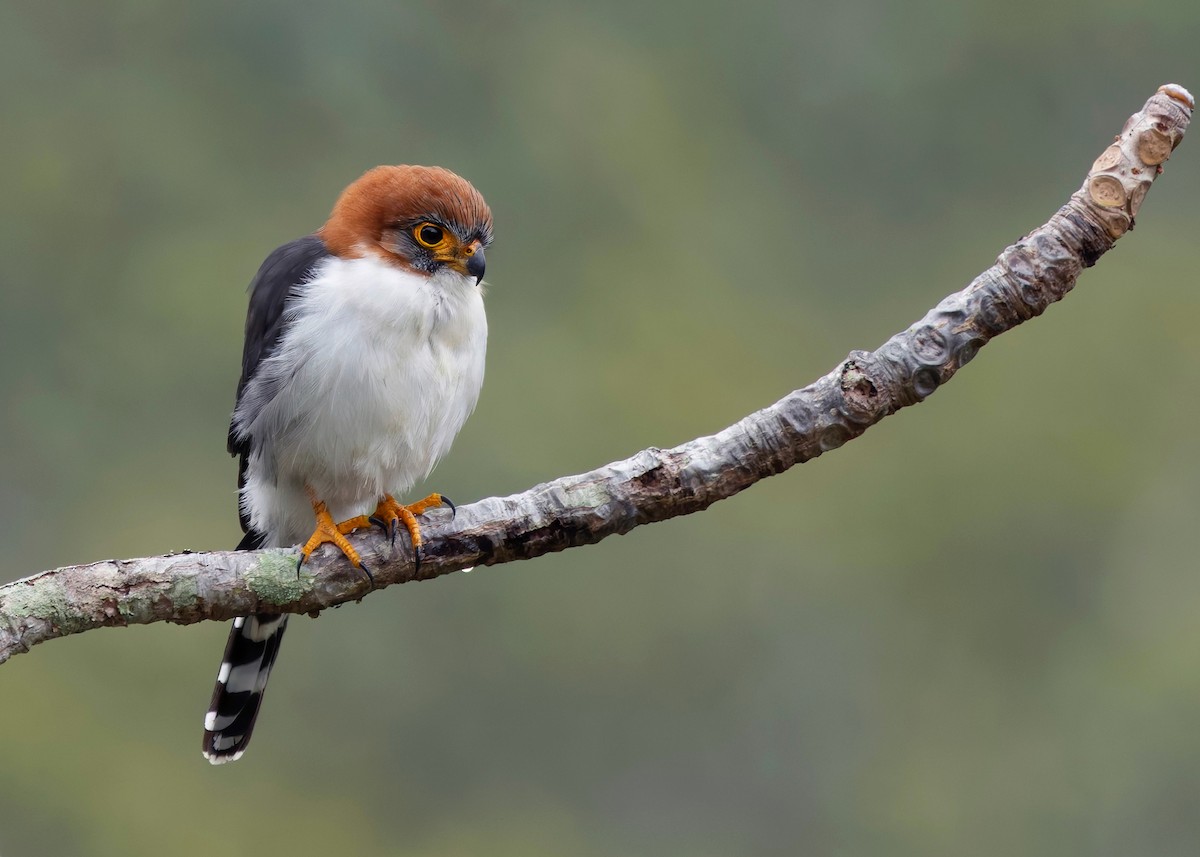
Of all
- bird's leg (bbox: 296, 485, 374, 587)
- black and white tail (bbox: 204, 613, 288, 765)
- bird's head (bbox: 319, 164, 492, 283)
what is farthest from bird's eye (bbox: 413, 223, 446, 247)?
black and white tail (bbox: 204, 613, 288, 765)

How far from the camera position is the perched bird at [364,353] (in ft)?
11.9

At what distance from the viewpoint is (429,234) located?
383cm

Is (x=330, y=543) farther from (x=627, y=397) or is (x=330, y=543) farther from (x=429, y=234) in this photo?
(x=627, y=397)

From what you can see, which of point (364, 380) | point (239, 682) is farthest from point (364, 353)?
point (239, 682)

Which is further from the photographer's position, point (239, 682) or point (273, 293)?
point (239, 682)

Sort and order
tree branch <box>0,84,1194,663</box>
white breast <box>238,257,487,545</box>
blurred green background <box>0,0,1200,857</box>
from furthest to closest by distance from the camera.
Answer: blurred green background <box>0,0,1200,857</box> → white breast <box>238,257,487,545</box> → tree branch <box>0,84,1194,663</box>

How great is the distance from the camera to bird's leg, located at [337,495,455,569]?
3.24 m

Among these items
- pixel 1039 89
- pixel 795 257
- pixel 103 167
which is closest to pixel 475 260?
pixel 103 167

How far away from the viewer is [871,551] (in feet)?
53.3

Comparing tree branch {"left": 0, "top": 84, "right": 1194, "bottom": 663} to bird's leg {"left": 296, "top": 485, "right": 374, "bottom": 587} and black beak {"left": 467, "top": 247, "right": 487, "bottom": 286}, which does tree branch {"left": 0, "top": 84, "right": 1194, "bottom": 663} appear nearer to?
bird's leg {"left": 296, "top": 485, "right": 374, "bottom": 587}

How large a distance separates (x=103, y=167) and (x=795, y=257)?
9278 millimetres

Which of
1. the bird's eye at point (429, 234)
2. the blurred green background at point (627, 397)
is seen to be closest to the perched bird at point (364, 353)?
the bird's eye at point (429, 234)

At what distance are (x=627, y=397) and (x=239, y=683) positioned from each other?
10586 mm

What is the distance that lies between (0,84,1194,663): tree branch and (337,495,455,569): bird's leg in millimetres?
38
